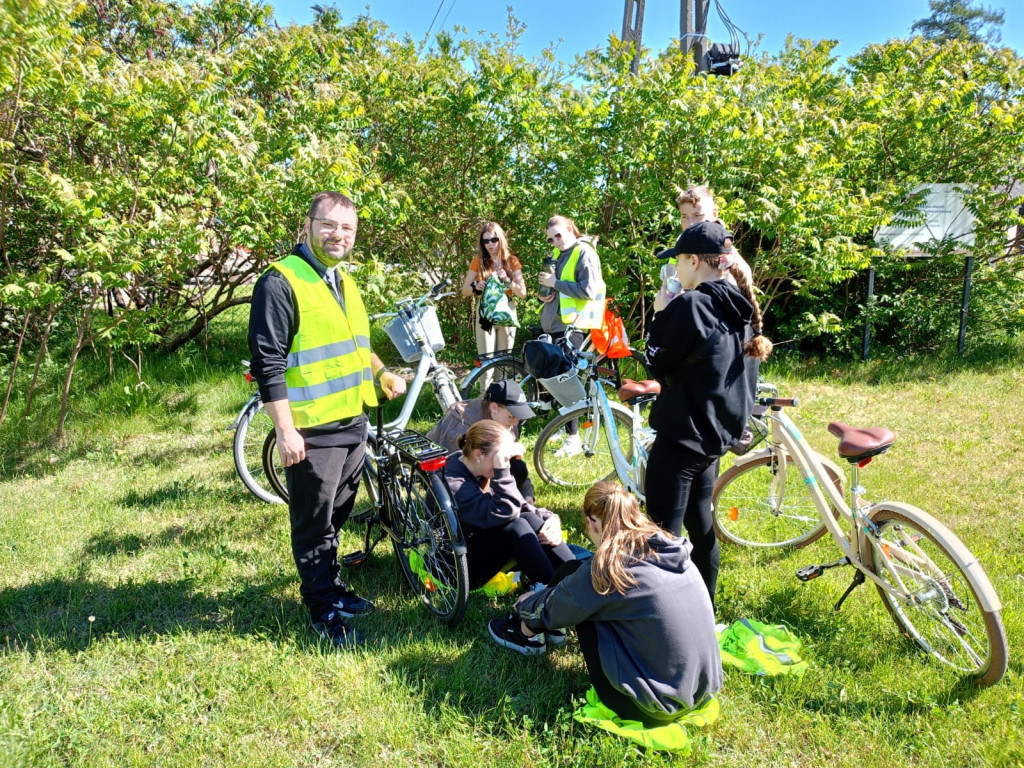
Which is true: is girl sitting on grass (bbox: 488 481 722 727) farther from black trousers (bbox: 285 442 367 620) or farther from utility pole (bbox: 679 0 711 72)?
utility pole (bbox: 679 0 711 72)

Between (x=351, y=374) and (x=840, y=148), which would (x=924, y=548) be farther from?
(x=840, y=148)

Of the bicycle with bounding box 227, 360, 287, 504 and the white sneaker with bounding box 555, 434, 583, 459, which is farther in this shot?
the white sneaker with bounding box 555, 434, 583, 459

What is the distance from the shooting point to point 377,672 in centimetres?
299

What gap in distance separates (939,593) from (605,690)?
4.80ft

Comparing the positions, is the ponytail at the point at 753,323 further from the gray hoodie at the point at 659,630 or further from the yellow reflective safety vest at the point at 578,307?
the yellow reflective safety vest at the point at 578,307

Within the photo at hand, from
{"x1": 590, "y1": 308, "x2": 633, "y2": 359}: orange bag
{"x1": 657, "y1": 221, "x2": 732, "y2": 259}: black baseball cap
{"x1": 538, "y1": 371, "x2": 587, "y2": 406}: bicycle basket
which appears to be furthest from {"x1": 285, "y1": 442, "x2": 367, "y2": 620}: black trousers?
{"x1": 590, "y1": 308, "x2": 633, "y2": 359}: orange bag

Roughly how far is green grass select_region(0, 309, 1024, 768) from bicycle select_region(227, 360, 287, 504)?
0.14 meters

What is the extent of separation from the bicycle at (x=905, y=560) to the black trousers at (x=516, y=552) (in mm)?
1195

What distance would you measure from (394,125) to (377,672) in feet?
18.2

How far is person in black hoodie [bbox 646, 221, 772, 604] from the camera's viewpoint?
2752 mm

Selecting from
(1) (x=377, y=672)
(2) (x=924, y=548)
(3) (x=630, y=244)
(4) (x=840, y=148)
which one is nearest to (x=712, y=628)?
(2) (x=924, y=548)

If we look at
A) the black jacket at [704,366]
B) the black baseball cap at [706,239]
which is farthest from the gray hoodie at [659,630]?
the black baseball cap at [706,239]

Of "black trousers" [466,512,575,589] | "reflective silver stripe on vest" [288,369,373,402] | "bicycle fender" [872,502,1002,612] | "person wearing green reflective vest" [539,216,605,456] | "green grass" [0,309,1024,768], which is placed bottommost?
"green grass" [0,309,1024,768]

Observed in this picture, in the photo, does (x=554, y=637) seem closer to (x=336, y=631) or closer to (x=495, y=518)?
(x=495, y=518)
